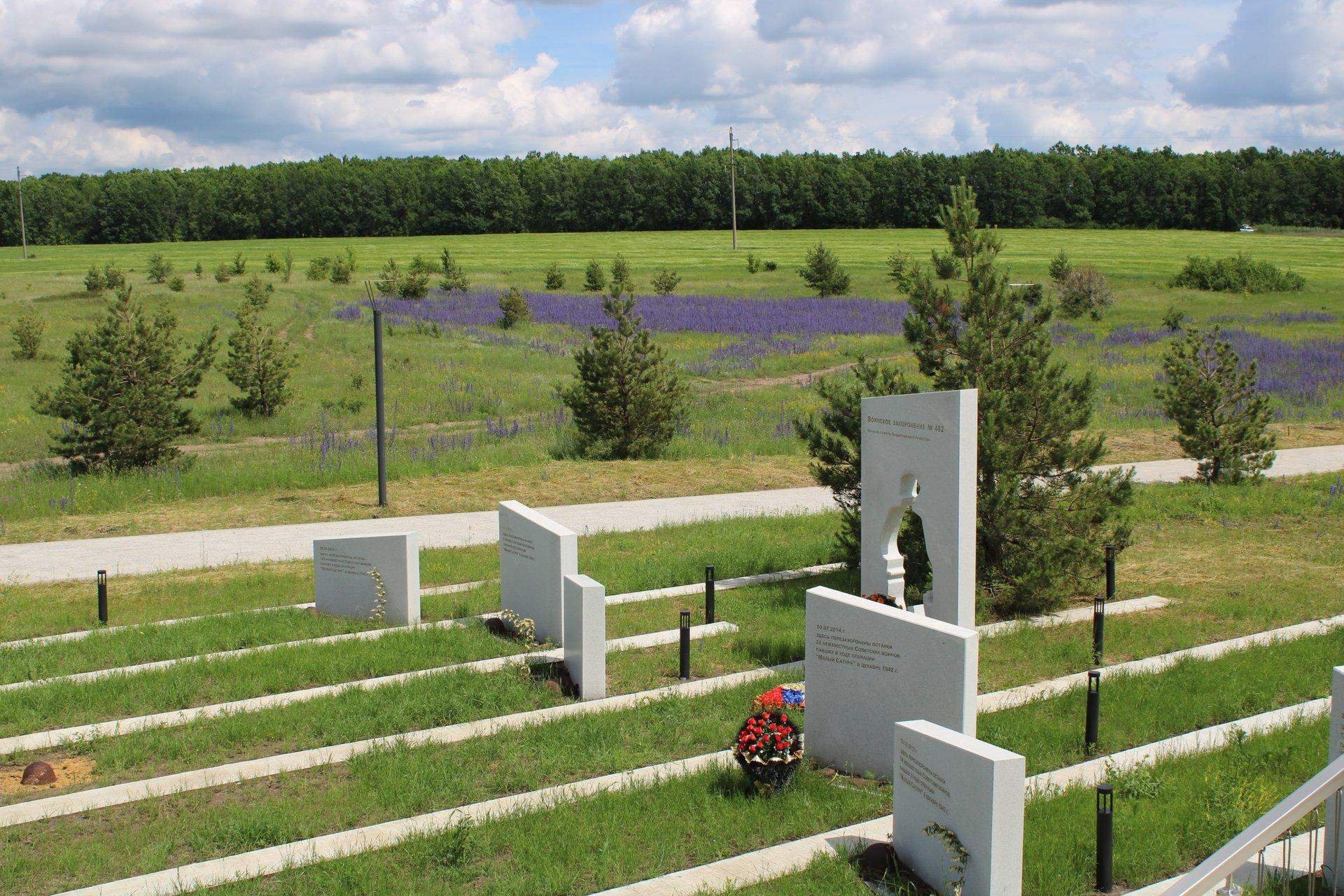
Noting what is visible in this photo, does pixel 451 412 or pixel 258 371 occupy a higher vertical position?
pixel 258 371

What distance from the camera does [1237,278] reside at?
177 ft

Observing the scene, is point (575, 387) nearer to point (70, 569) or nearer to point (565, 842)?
point (70, 569)

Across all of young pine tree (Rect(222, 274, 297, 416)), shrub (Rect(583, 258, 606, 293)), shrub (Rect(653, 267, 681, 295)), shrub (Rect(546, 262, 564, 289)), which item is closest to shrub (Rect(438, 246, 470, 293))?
shrub (Rect(546, 262, 564, 289))

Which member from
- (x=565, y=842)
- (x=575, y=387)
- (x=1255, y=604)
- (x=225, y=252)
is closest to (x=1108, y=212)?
(x=225, y=252)

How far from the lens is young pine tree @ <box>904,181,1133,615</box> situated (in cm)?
1063

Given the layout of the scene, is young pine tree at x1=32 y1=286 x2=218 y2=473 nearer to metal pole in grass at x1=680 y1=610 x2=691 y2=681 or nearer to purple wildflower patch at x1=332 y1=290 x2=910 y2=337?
metal pole in grass at x1=680 y1=610 x2=691 y2=681

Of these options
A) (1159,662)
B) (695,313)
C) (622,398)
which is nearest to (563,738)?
(1159,662)

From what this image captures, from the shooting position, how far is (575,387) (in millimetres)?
20484

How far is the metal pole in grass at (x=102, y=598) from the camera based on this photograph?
10.5m

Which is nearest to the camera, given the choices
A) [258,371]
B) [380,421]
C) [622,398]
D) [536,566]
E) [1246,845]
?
[1246,845]

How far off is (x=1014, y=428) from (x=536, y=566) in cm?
454

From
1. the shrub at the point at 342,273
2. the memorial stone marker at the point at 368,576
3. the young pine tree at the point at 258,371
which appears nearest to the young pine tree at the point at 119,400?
the young pine tree at the point at 258,371

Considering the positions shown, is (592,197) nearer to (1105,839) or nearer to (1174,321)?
(1174,321)

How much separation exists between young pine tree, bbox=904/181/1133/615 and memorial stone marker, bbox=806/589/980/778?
3.80 metres
